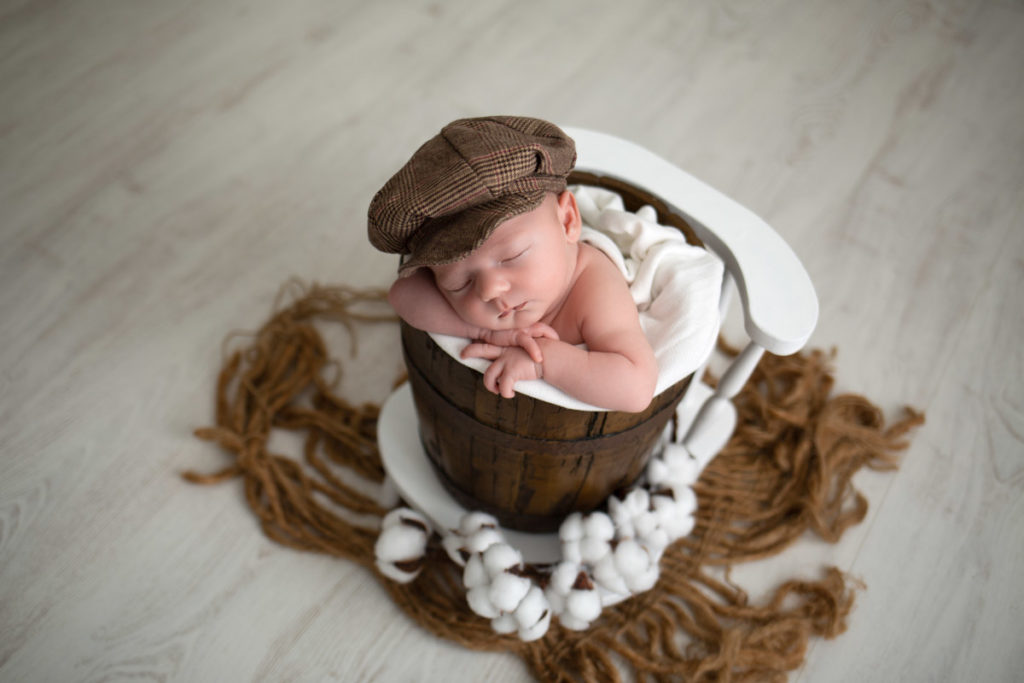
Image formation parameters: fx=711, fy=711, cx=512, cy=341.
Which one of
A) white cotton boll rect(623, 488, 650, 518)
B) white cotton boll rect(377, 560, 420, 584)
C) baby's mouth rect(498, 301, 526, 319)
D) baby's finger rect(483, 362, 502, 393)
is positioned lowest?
white cotton boll rect(377, 560, 420, 584)

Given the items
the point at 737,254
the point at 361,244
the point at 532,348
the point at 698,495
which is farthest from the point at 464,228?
the point at 361,244

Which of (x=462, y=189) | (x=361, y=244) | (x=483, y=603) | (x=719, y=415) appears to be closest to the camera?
(x=462, y=189)

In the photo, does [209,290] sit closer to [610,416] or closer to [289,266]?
[289,266]

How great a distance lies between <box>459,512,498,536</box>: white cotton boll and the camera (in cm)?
94

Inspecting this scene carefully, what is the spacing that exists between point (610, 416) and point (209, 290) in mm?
899

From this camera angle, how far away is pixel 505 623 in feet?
2.96

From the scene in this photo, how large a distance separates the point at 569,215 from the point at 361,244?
731 mm

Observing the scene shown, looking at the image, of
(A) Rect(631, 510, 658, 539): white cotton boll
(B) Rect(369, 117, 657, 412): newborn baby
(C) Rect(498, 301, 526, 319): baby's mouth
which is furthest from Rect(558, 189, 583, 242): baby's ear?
(A) Rect(631, 510, 658, 539): white cotton boll

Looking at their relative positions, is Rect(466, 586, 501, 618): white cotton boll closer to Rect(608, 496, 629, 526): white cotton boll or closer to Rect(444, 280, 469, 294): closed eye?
Rect(608, 496, 629, 526): white cotton boll

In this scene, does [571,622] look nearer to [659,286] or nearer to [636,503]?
[636,503]

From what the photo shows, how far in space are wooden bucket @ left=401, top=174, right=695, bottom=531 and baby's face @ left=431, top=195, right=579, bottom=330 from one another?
2.5 inches

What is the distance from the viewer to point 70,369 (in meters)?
1.23

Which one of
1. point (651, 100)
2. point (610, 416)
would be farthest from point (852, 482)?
point (651, 100)

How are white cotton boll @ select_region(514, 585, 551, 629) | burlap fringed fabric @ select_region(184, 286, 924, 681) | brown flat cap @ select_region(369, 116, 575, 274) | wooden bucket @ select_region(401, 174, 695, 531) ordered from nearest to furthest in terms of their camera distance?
1. brown flat cap @ select_region(369, 116, 575, 274)
2. wooden bucket @ select_region(401, 174, 695, 531)
3. white cotton boll @ select_region(514, 585, 551, 629)
4. burlap fringed fabric @ select_region(184, 286, 924, 681)
